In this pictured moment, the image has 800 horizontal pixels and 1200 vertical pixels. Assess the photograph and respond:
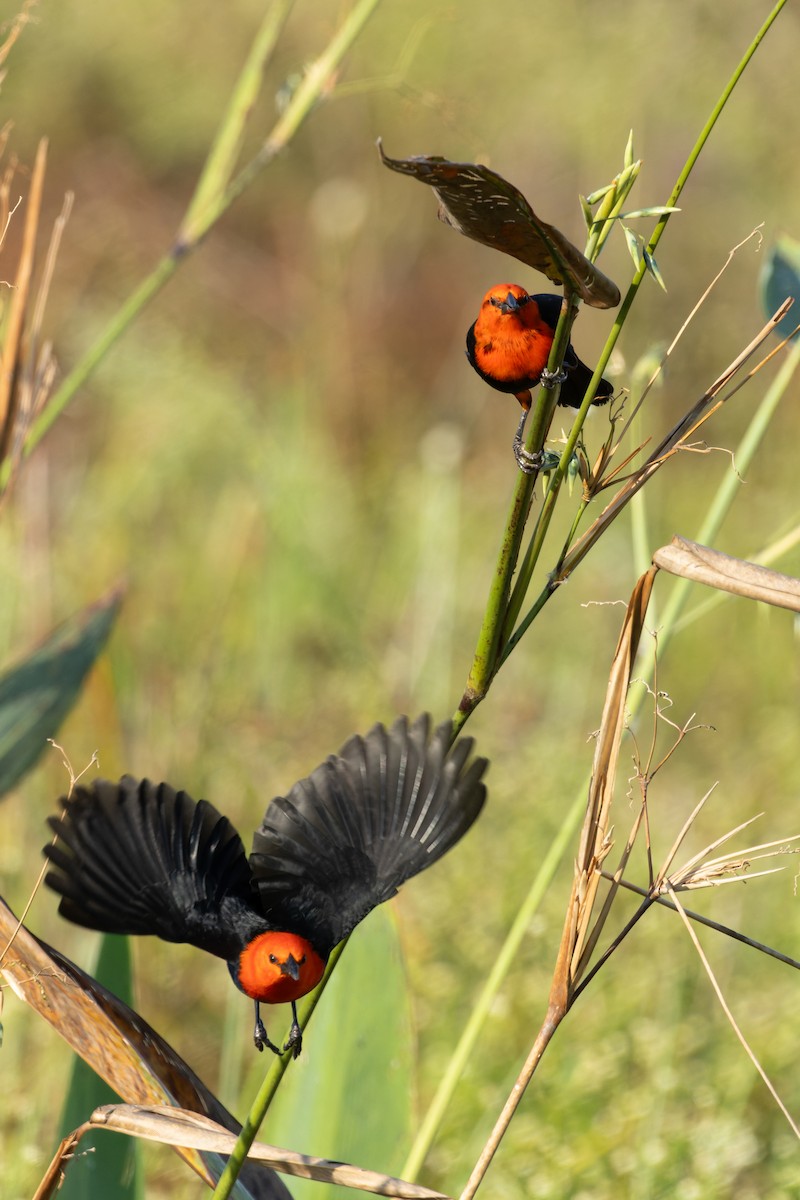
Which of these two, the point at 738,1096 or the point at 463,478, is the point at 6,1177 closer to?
the point at 738,1096

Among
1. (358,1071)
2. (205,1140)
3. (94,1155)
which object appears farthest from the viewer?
(358,1071)

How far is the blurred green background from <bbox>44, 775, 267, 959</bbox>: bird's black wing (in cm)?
23

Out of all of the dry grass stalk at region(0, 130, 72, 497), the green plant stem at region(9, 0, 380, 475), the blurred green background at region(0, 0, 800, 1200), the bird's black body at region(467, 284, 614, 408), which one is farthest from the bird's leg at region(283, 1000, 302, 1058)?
the green plant stem at region(9, 0, 380, 475)

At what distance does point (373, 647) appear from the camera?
301 cm

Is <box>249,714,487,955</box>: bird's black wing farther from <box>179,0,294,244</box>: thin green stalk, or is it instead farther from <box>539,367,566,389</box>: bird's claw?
<box>179,0,294,244</box>: thin green stalk

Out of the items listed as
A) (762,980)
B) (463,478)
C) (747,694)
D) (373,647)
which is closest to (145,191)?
(463,478)

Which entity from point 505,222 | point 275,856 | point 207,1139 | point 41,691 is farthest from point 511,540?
point 41,691

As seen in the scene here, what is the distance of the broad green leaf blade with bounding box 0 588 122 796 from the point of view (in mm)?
1368

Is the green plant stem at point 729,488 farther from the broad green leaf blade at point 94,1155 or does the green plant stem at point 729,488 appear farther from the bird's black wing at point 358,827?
the broad green leaf blade at point 94,1155

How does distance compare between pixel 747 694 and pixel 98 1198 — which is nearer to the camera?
pixel 98 1198

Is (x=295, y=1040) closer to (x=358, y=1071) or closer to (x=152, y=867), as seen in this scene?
(x=152, y=867)

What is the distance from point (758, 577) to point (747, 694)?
2523 millimetres

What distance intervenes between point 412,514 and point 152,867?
2.94 m

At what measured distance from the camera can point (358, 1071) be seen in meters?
1.09
